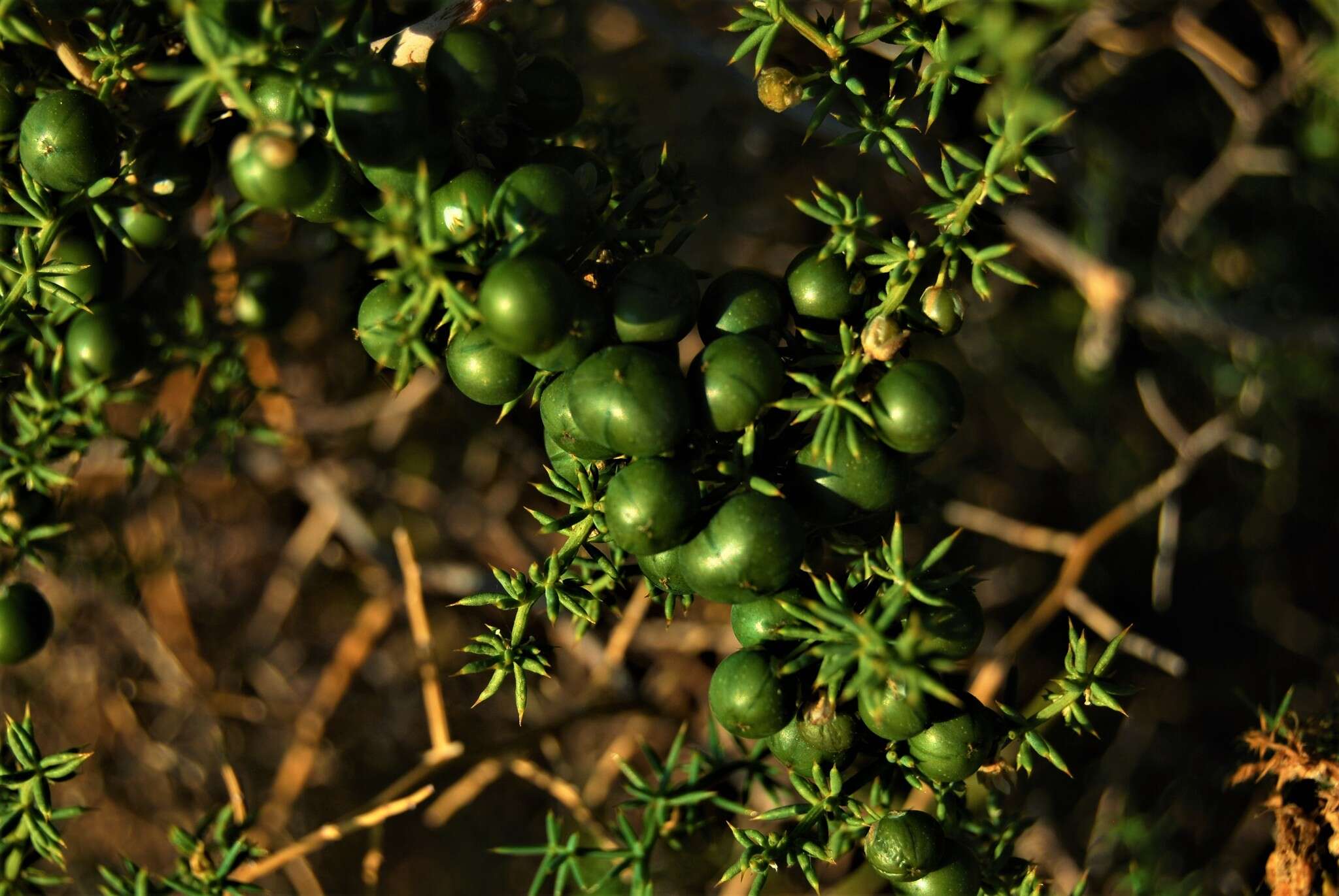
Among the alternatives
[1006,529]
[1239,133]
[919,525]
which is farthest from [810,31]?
[1239,133]

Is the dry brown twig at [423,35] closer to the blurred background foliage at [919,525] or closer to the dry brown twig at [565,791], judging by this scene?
the blurred background foliage at [919,525]

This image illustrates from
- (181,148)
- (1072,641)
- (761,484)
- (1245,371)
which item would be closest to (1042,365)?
(1245,371)

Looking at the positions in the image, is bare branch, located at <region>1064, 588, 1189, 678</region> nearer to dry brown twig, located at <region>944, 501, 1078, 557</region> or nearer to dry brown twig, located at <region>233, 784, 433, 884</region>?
dry brown twig, located at <region>944, 501, 1078, 557</region>

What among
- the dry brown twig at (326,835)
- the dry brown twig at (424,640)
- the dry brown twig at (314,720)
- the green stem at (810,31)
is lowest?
the dry brown twig at (314,720)

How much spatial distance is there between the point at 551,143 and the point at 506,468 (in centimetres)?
291

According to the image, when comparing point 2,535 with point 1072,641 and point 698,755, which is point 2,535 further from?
point 1072,641

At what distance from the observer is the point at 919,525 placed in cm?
454

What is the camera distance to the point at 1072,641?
7.37 ft

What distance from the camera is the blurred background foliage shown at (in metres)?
4.50

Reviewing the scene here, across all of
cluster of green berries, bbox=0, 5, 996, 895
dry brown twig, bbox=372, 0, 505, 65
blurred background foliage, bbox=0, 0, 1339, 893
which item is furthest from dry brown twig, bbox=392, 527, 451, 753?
dry brown twig, bbox=372, 0, 505, 65

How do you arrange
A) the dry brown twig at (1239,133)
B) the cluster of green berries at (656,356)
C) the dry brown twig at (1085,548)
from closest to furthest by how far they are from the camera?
the cluster of green berries at (656,356), the dry brown twig at (1085,548), the dry brown twig at (1239,133)

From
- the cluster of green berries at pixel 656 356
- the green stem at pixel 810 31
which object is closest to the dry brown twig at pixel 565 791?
the cluster of green berries at pixel 656 356

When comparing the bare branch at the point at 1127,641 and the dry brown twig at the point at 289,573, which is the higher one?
the bare branch at the point at 1127,641

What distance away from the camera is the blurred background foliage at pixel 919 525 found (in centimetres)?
450
